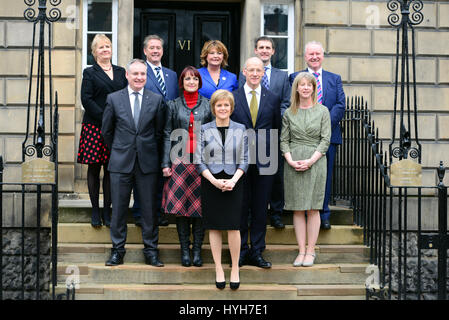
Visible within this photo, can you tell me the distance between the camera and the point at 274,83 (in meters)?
7.10

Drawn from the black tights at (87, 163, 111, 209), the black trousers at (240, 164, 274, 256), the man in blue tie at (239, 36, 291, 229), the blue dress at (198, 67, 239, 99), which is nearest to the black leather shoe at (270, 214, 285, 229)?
the man in blue tie at (239, 36, 291, 229)

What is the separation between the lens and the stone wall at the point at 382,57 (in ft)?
31.4

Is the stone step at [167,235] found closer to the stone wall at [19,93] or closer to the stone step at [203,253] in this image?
the stone step at [203,253]

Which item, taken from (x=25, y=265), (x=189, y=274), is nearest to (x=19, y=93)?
(x=25, y=265)

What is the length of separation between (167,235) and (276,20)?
14.0 feet

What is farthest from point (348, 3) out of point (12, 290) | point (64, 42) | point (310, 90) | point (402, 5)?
point (12, 290)

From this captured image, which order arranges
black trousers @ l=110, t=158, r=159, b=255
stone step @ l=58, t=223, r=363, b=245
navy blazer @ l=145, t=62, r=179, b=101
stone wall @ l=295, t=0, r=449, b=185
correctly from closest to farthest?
1. black trousers @ l=110, t=158, r=159, b=255
2. navy blazer @ l=145, t=62, r=179, b=101
3. stone step @ l=58, t=223, r=363, b=245
4. stone wall @ l=295, t=0, r=449, b=185

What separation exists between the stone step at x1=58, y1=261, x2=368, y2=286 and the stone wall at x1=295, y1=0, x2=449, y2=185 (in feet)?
11.3

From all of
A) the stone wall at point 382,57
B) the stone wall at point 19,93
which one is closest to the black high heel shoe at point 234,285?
the stone wall at point 19,93

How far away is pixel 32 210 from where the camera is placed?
27.9 ft

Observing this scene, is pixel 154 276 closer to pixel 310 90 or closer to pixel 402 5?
pixel 310 90

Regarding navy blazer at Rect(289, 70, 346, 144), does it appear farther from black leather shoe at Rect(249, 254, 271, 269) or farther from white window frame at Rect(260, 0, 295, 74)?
white window frame at Rect(260, 0, 295, 74)

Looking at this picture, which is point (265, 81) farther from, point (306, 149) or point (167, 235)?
point (167, 235)

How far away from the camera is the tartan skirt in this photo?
652cm
